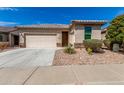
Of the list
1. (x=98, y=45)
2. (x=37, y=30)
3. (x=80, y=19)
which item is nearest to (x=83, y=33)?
(x=80, y=19)

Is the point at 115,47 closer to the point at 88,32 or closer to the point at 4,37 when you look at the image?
the point at 88,32

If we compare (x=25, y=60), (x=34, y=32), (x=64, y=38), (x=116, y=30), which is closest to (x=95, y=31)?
(x=116, y=30)

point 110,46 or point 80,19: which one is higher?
point 80,19

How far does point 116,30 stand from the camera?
15.2 m

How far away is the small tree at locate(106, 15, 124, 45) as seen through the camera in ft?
47.3

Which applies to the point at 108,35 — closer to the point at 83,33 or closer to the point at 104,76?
the point at 83,33

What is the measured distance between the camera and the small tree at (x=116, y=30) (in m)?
14.4

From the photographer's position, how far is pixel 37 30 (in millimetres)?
22547

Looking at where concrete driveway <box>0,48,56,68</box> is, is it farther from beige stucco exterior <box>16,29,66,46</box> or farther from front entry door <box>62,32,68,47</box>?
front entry door <box>62,32,68,47</box>

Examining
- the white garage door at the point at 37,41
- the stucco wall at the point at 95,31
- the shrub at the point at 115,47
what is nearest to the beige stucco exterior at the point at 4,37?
the white garage door at the point at 37,41

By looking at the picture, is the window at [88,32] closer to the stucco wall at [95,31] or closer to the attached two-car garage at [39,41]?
the stucco wall at [95,31]
